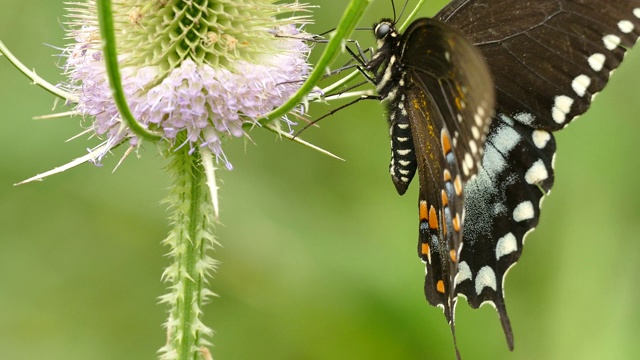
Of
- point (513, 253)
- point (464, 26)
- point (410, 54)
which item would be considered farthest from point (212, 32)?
point (513, 253)

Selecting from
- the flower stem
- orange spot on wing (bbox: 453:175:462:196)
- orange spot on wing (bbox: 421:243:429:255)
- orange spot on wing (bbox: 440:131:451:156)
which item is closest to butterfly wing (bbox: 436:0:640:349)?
orange spot on wing (bbox: 421:243:429:255)

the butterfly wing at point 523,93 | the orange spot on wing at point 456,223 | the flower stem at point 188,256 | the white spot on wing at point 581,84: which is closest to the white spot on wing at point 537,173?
the butterfly wing at point 523,93

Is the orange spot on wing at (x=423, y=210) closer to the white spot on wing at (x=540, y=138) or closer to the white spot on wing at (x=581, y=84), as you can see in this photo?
the white spot on wing at (x=540, y=138)

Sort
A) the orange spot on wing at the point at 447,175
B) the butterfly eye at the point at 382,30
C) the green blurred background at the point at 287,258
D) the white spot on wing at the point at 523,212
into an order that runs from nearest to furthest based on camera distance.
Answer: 1. the orange spot on wing at the point at 447,175
2. the butterfly eye at the point at 382,30
3. the white spot on wing at the point at 523,212
4. the green blurred background at the point at 287,258

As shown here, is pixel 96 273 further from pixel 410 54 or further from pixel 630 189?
pixel 630 189

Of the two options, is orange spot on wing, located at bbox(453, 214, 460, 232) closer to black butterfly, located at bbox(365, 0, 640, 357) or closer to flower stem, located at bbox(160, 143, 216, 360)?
black butterfly, located at bbox(365, 0, 640, 357)

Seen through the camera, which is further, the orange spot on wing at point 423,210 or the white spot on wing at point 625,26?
the orange spot on wing at point 423,210

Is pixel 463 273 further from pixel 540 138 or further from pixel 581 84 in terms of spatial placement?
pixel 581 84
